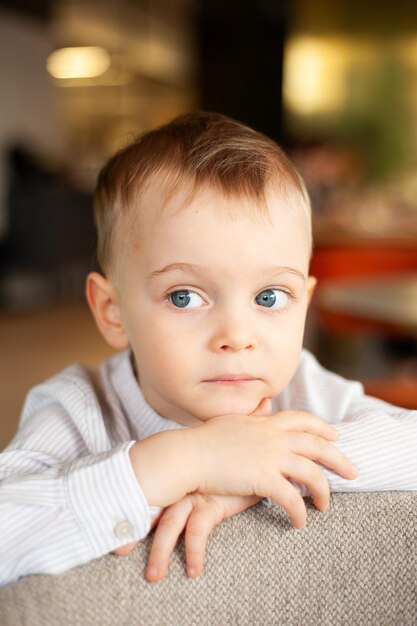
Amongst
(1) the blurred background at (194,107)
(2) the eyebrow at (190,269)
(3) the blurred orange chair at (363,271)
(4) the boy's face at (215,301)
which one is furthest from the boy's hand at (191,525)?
(1) the blurred background at (194,107)

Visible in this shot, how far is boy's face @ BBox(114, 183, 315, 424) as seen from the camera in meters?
0.77

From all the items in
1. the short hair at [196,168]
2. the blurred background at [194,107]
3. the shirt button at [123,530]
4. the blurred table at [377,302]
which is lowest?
the blurred background at [194,107]

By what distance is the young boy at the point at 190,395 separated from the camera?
2.18ft

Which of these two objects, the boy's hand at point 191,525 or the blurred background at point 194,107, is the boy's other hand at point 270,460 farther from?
the blurred background at point 194,107

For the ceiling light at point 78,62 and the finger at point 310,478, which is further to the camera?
the ceiling light at point 78,62

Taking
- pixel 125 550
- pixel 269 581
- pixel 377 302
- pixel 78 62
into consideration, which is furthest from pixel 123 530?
pixel 78 62

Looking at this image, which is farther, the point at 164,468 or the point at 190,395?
the point at 190,395

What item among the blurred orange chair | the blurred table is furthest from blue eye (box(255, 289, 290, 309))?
the blurred orange chair

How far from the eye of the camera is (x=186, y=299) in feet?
2.58

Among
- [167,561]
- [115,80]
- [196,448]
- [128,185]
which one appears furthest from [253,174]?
[115,80]

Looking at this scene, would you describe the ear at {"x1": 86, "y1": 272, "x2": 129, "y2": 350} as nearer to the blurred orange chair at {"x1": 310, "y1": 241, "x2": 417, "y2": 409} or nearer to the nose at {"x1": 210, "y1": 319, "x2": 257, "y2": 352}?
the nose at {"x1": 210, "y1": 319, "x2": 257, "y2": 352}

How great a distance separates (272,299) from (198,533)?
27 centimetres

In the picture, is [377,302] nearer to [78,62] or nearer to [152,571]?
[152,571]

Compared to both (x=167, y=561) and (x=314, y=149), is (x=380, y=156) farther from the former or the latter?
(x=167, y=561)
